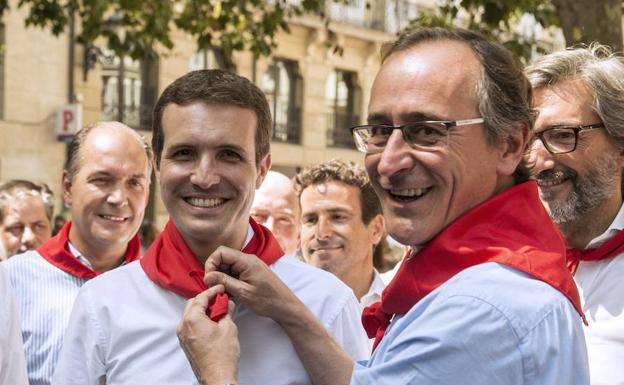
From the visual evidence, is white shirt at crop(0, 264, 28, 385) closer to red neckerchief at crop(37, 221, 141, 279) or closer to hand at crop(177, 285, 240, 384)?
hand at crop(177, 285, 240, 384)

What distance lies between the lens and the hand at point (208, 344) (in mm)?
2443

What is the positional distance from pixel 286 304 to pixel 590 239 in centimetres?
136

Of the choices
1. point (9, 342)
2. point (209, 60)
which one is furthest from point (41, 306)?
point (209, 60)

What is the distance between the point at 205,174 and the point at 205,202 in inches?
3.7

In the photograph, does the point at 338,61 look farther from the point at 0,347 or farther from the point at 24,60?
the point at 0,347

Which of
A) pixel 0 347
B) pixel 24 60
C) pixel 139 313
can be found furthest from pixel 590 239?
pixel 24 60

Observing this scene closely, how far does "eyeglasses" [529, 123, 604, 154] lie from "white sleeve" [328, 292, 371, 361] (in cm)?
97

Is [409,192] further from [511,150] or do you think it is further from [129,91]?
[129,91]

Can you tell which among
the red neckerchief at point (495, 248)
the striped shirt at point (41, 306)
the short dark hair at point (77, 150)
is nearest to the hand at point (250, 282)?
the red neckerchief at point (495, 248)

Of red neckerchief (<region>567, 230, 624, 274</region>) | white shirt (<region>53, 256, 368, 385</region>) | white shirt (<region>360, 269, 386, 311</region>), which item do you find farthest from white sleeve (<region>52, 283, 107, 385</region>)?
white shirt (<region>360, 269, 386, 311</region>)

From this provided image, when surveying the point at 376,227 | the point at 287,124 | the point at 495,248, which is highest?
the point at 495,248

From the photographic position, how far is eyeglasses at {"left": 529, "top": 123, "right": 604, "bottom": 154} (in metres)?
3.53

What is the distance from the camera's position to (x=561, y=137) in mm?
3555

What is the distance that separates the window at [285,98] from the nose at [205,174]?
21956mm
